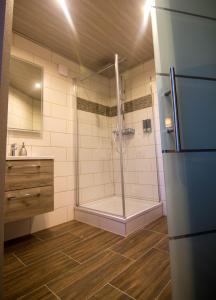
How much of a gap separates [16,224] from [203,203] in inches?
70.4

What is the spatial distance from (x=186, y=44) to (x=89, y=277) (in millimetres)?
1602

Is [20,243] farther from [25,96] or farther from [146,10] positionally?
[146,10]

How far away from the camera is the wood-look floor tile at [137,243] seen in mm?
1396

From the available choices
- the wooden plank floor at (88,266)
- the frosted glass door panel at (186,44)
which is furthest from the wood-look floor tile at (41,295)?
the frosted glass door panel at (186,44)

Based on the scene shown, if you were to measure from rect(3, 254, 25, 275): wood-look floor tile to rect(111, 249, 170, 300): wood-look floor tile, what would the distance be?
2.43ft

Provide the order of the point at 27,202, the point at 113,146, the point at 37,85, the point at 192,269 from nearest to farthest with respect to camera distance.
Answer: the point at 192,269, the point at 27,202, the point at 37,85, the point at 113,146

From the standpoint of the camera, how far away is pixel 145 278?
1083 millimetres

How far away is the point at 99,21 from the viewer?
1.80 metres

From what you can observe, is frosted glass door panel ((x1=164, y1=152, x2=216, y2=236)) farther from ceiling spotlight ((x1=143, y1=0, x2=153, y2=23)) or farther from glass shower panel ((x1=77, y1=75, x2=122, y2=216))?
ceiling spotlight ((x1=143, y1=0, x2=153, y2=23))

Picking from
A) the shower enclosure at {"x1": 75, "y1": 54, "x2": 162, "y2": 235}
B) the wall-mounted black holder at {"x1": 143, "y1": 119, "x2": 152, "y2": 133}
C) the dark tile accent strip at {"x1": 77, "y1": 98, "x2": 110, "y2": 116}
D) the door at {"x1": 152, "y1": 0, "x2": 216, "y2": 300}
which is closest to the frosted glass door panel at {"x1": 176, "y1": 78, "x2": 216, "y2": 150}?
the door at {"x1": 152, "y1": 0, "x2": 216, "y2": 300}

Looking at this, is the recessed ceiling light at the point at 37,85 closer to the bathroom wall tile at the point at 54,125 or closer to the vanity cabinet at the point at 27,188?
the bathroom wall tile at the point at 54,125

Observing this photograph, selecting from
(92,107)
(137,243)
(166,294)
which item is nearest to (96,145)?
(92,107)

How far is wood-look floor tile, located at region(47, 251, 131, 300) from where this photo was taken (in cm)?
99

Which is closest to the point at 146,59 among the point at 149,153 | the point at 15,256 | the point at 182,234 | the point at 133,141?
the point at 133,141
